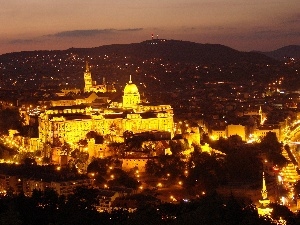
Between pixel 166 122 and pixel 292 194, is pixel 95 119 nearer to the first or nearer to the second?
pixel 166 122

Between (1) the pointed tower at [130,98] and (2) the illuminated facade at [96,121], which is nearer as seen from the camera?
(2) the illuminated facade at [96,121]

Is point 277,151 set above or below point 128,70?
below

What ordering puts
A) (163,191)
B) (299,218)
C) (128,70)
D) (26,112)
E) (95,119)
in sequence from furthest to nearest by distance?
1. (128,70)
2. (26,112)
3. (95,119)
4. (163,191)
5. (299,218)

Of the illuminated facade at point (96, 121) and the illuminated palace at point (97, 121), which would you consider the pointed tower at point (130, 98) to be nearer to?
the illuminated palace at point (97, 121)

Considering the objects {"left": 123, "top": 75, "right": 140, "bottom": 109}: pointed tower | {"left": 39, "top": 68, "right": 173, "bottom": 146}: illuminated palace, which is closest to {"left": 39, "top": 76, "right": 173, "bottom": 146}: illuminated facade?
{"left": 39, "top": 68, "right": 173, "bottom": 146}: illuminated palace

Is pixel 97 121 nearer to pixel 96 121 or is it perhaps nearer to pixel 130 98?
pixel 96 121

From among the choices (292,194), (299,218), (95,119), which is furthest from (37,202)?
(95,119)

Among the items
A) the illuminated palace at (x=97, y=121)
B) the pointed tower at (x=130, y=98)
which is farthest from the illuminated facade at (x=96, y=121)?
the pointed tower at (x=130, y=98)

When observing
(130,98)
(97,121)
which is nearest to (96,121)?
(97,121)
